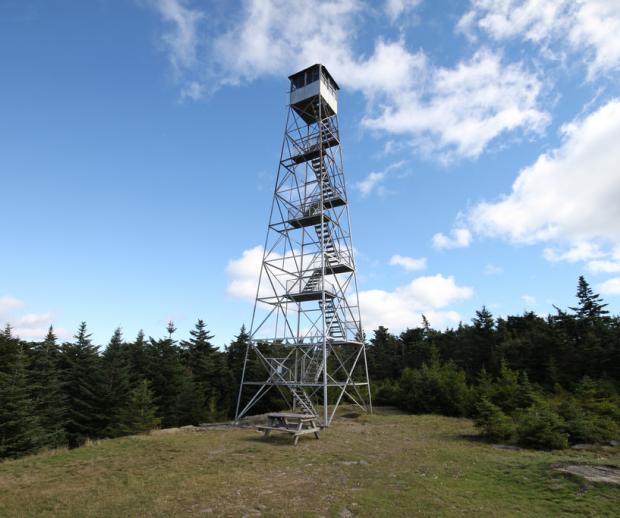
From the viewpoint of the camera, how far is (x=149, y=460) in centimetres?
1023

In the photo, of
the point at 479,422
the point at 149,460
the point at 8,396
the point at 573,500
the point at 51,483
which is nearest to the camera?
the point at 573,500

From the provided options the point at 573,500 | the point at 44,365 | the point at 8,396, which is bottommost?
the point at 573,500

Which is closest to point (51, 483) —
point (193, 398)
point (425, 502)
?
point (425, 502)

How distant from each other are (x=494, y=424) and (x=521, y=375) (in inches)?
773

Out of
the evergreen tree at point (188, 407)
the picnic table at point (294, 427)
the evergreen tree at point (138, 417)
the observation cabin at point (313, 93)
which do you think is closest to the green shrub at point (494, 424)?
the picnic table at point (294, 427)

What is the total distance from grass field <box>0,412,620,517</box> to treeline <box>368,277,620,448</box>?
A: 4.23 ft

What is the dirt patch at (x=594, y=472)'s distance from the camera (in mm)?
7277

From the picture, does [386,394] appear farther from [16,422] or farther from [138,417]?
[16,422]

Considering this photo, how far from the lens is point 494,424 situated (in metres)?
12.4

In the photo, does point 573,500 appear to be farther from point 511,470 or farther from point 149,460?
point 149,460

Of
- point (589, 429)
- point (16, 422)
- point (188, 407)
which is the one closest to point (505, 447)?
point (589, 429)

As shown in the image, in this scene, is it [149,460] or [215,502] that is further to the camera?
[149,460]

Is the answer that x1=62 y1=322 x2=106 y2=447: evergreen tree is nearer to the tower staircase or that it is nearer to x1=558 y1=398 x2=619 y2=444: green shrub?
the tower staircase

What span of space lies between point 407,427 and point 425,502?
982 centimetres
